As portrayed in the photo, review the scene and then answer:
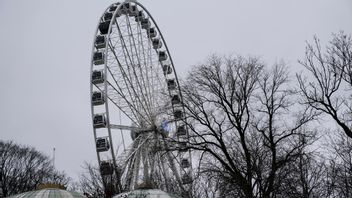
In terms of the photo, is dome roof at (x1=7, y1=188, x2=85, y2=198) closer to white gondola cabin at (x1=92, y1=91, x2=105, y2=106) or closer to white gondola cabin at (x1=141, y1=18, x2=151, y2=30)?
white gondola cabin at (x1=92, y1=91, x2=105, y2=106)

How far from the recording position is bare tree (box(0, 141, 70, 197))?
38.4 m

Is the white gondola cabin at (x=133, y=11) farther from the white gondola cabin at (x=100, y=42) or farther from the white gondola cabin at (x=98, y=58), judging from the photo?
the white gondola cabin at (x=98, y=58)

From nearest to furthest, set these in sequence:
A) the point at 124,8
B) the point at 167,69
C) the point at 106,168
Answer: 1. the point at 106,168
2. the point at 124,8
3. the point at 167,69

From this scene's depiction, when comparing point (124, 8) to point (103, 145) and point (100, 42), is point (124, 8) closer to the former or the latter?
point (100, 42)

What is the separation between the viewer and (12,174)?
39.2 metres

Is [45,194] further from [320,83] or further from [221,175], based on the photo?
[320,83]

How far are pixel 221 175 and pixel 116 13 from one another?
1756cm

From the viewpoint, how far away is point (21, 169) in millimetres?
40312

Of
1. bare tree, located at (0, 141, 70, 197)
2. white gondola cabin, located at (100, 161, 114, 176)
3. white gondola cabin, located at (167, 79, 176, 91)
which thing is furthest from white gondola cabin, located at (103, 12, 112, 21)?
bare tree, located at (0, 141, 70, 197)

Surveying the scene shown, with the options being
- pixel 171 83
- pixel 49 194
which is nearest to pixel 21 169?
pixel 171 83

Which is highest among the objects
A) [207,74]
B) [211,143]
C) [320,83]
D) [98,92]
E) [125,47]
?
[125,47]

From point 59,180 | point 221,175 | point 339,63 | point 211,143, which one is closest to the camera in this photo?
point 339,63

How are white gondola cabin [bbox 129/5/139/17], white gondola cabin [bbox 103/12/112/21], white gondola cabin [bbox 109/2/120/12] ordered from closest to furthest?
white gondola cabin [bbox 103/12/112/21] → white gondola cabin [bbox 109/2/120/12] → white gondola cabin [bbox 129/5/139/17]

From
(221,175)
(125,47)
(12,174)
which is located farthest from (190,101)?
(12,174)
